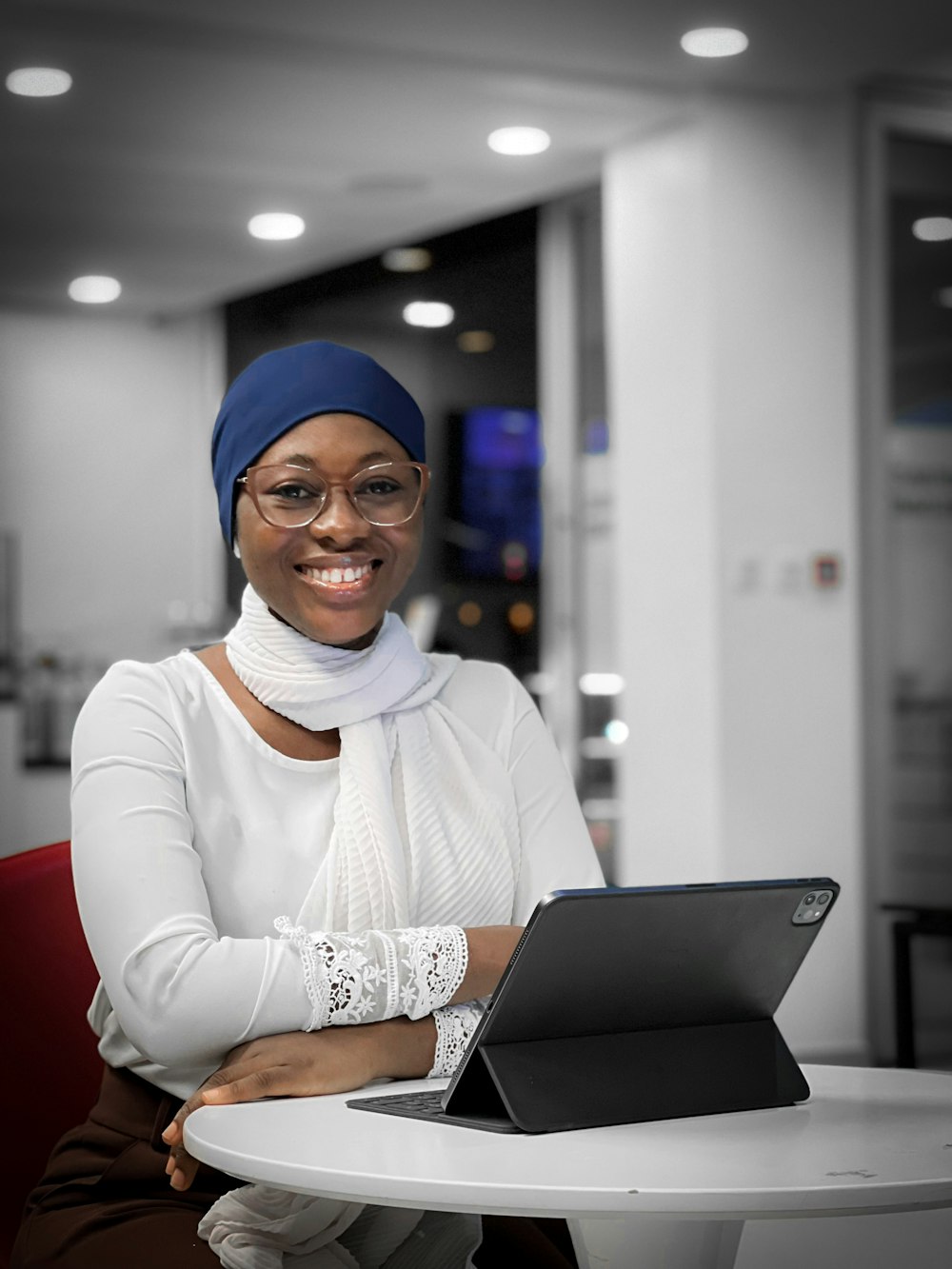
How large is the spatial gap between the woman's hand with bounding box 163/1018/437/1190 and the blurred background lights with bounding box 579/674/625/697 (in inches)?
199

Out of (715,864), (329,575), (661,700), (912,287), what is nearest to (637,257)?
(912,287)

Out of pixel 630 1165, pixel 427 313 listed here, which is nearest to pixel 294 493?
pixel 630 1165

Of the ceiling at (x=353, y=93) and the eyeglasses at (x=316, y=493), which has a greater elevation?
the ceiling at (x=353, y=93)

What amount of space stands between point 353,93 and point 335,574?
3962mm

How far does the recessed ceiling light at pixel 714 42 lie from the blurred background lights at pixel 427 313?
2688 mm

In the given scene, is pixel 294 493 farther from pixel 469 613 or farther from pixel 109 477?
pixel 109 477

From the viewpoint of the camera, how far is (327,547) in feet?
6.07

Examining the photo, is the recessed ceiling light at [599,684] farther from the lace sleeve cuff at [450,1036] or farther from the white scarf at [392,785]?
the lace sleeve cuff at [450,1036]

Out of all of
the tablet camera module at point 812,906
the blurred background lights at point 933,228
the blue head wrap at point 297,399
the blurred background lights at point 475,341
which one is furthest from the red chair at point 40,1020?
Answer: the blurred background lights at point 475,341

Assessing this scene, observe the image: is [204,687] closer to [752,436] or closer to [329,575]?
[329,575]

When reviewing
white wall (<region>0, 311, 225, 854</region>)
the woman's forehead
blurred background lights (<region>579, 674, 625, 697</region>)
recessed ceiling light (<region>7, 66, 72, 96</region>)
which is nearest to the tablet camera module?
the woman's forehead

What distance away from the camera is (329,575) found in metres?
1.86

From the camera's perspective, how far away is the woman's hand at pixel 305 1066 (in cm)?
152

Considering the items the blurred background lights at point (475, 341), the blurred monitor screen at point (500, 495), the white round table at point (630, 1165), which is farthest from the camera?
the blurred background lights at point (475, 341)
